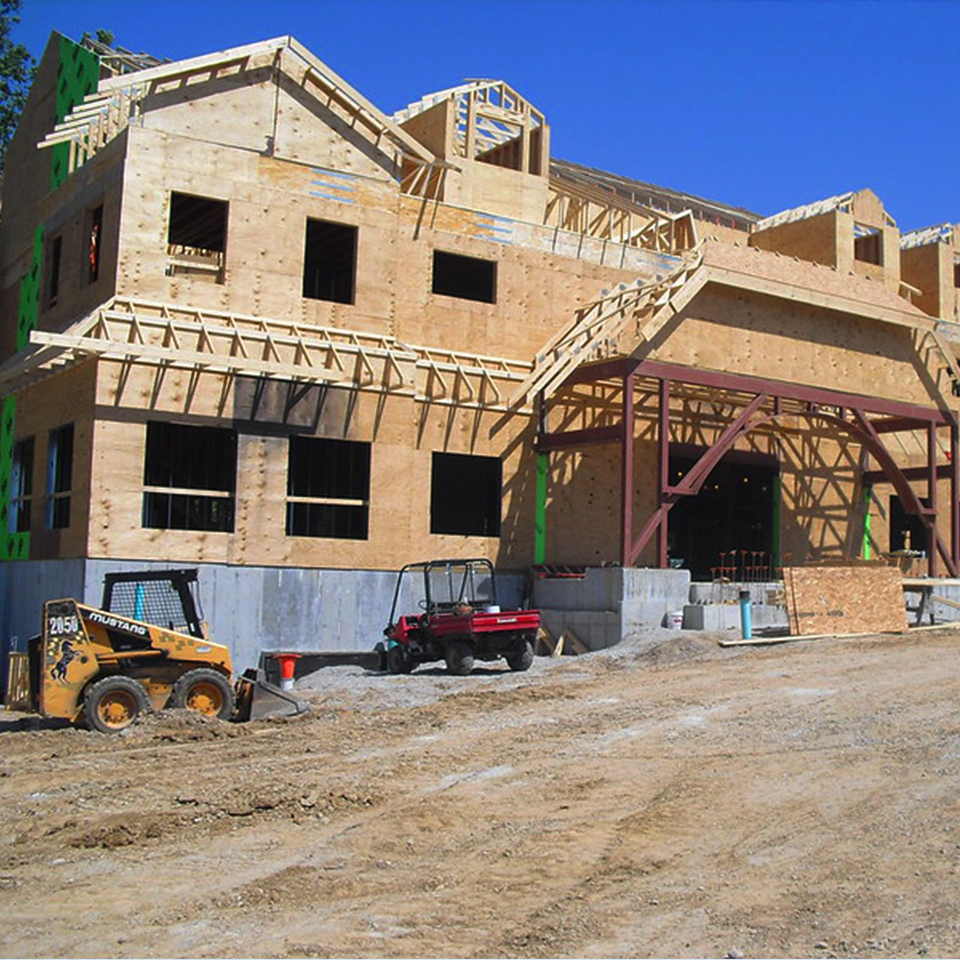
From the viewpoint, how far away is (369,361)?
80.7 feet

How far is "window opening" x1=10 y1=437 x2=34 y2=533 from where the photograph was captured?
86.9ft

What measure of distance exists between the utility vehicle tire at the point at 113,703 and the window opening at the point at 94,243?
11563 millimetres

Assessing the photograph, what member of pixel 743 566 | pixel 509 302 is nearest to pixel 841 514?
pixel 743 566

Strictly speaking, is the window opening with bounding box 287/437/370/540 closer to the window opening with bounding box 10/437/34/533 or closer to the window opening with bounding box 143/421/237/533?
the window opening with bounding box 143/421/237/533

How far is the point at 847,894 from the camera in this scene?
29.2 feet

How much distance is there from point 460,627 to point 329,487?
5118mm

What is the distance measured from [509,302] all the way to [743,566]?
30.9 ft

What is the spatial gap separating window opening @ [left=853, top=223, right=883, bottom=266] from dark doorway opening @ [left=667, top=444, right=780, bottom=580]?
8.46 metres

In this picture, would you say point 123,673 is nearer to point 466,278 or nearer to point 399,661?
point 399,661

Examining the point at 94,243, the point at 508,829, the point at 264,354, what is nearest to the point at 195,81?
the point at 94,243

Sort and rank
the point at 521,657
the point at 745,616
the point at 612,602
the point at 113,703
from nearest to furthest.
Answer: the point at 113,703, the point at 521,657, the point at 745,616, the point at 612,602

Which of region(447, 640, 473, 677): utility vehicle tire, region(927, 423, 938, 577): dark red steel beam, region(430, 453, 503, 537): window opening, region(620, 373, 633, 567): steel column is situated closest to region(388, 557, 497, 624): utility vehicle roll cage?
region(447, 640, 473, 677): utility vehicle tire

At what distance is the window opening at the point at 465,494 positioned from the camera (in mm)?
25953

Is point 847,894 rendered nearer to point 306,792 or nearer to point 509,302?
point 306,792
